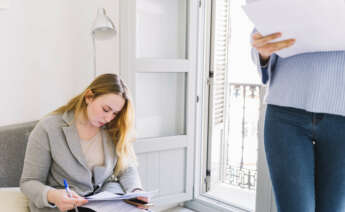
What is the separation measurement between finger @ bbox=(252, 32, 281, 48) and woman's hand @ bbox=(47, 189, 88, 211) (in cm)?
83

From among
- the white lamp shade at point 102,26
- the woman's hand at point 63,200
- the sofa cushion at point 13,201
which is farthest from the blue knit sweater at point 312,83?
the white lamp shade at point 102,26

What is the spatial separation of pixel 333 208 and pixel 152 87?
1.76 m

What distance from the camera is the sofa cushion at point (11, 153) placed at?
68.3 inches

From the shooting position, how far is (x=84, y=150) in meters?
1.56

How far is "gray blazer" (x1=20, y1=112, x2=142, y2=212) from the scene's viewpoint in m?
1.42

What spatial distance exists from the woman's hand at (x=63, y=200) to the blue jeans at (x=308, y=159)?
73 cm

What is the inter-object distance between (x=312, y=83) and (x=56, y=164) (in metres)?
1.10

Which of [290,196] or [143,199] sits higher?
[290,196]

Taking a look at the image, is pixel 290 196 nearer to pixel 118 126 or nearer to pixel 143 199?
pixel 143 199

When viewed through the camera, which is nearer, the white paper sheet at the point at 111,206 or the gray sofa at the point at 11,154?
the white paper sheet at the point at 111,206

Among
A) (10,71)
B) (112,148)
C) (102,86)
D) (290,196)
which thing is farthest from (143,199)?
(10,71)

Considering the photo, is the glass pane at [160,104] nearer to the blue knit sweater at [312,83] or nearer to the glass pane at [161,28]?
the glass pane at [161,28]

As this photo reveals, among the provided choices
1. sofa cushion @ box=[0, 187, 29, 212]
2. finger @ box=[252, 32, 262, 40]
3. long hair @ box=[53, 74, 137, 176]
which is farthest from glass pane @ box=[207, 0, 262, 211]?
finger @ box=[252, 32, 262, 40]

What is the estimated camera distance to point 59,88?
2297 millimetres
